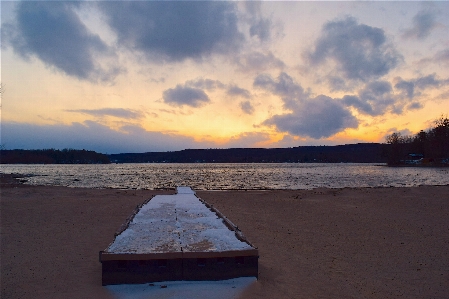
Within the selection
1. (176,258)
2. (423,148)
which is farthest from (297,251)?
(423,148)

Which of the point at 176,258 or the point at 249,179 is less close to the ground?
the point at 176,258

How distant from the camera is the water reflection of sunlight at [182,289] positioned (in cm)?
436

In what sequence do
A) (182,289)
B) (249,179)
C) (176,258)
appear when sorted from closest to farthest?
1. (182,289)
2. (176,258)
3. (249,179)

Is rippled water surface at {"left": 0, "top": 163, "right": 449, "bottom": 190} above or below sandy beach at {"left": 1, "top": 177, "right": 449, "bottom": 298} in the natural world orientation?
below

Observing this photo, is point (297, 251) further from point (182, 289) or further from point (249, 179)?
point (249, 179)

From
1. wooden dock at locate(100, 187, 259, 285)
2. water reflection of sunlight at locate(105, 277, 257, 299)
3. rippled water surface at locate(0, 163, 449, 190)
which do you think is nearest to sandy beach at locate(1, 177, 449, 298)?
water reflection of sunlight at locate(105, 277, 257, 299)

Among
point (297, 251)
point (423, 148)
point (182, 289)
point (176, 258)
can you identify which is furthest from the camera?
point (423, 148)

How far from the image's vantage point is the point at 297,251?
757 cm

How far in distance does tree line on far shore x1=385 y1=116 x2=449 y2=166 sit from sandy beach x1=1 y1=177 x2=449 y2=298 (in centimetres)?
8297

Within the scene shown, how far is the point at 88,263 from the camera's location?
21.1ft

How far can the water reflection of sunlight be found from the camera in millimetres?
4361

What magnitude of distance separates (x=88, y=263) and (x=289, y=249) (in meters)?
4.37

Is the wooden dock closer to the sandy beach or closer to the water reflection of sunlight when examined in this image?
the water reflection of sunlight

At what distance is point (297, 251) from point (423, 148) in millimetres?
116207
